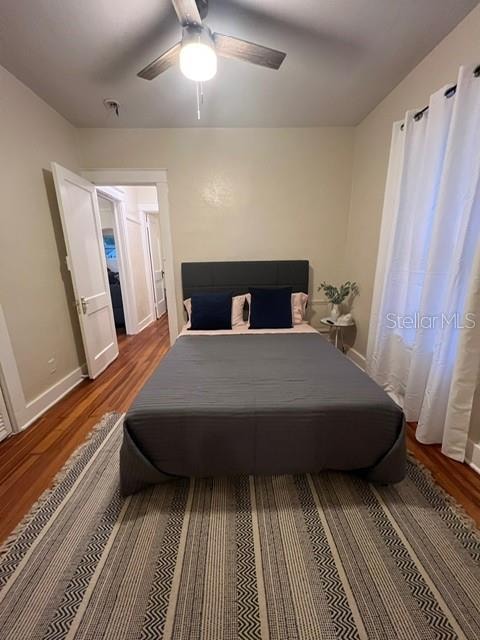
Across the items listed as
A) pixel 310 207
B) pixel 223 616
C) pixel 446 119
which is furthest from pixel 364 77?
pixel 223 616

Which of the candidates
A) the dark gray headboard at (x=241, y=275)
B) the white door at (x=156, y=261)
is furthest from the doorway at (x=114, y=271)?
the dark gray headboard at (x=241, y=275)

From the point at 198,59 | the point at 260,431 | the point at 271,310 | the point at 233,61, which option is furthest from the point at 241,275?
the point at 260,431

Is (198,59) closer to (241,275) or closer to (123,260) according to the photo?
(241,275)

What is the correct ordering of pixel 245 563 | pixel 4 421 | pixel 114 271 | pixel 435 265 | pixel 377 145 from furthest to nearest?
1. pixel 114 271
2. pixel 377 145
3. pixel 4 421
4. pixel 435 265
5. pixel 245 563

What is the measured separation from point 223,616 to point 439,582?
0.89 metres

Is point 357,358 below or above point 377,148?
below

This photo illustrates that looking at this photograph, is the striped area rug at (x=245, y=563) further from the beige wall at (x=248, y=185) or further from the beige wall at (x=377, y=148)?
the beige wall at (x=248, y=185)

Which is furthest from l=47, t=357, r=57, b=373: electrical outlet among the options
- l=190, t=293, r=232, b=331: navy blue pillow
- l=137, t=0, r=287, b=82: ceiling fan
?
l=137, t=0, r=287, b=82: ceiling fan

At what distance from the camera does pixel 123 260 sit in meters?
4.21

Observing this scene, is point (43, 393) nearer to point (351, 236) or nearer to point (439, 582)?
point (439, 582)

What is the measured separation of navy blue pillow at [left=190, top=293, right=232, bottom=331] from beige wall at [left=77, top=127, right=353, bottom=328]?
61 cm

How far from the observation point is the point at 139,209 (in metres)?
4.91

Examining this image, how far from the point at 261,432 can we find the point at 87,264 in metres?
2.54

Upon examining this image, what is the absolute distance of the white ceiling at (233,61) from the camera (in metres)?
1.45
